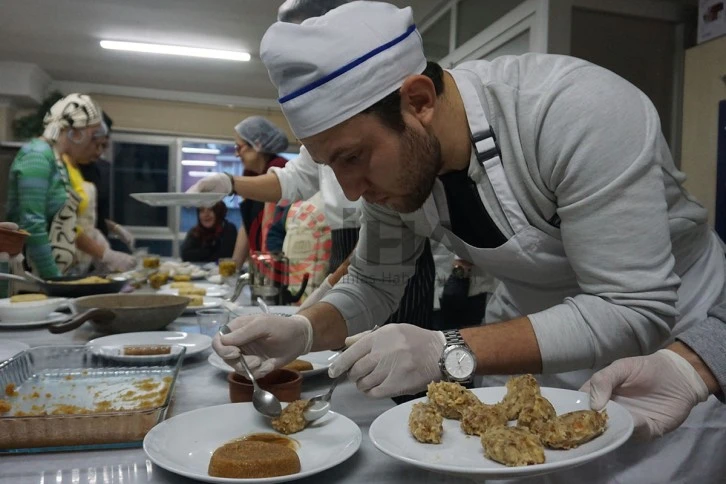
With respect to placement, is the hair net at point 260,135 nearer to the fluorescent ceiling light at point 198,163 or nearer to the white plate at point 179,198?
the white plate at point 179,198

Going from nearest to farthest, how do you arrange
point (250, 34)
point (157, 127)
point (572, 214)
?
1. point (572, 214)
2. point (250, 34)
3. point (157, 127)

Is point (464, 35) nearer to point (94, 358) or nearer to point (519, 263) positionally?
point (519, 263)

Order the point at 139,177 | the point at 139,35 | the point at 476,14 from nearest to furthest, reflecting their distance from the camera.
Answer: the point at 476,14 < the point at 139,35 < the point at 139,177

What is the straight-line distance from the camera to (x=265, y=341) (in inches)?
46.7

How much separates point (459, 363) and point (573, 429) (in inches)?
10.7

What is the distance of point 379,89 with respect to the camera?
110 cm

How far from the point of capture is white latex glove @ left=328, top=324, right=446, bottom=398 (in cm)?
97

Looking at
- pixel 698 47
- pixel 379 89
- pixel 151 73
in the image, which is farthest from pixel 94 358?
pixel 151 73

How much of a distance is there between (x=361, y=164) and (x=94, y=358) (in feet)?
2.29

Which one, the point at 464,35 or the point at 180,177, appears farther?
the point at 180,177

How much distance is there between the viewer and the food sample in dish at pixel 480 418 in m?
0.83

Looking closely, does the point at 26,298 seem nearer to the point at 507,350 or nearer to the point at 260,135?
the point at 507,350

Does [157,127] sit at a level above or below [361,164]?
above

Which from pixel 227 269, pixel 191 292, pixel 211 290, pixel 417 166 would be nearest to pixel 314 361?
pixel 417 166
